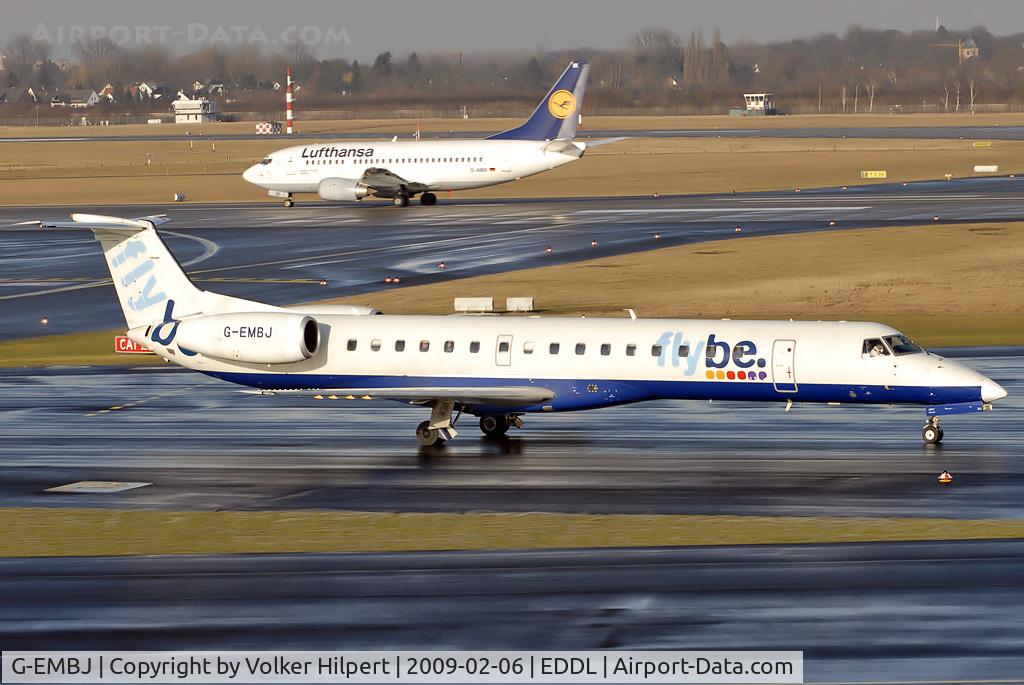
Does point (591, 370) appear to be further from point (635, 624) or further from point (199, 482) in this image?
point (635, 624)

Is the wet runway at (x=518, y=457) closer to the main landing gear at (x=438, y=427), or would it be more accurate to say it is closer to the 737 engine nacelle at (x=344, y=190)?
the main landing gear at (x=438, y=427)

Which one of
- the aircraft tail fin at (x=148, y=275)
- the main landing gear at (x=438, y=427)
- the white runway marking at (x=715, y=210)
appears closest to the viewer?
the main landing gear at (x=438, y=427)

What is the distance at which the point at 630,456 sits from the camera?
32469 mm

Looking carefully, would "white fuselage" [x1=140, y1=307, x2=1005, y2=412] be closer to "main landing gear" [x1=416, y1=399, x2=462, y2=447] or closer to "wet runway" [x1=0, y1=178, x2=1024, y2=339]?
"main landing gear" [x1=416, y1=399, x2=462, y2=447]

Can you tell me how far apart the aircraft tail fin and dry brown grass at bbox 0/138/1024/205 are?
7106 centimetres

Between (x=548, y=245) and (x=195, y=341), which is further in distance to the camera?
(x=548, y=245)

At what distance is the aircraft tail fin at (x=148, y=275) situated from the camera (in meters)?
36.0

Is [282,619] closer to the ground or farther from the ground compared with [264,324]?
closer to the ground

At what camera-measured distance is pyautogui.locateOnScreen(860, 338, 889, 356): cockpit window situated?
32250 mm

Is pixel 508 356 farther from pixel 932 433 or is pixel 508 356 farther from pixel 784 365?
pixel 932 433

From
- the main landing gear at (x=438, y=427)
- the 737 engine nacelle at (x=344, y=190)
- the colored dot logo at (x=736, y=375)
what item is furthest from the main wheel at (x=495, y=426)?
the 737 engine nacelle at (x=344, y=190)

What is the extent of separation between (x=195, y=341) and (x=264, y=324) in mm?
1669

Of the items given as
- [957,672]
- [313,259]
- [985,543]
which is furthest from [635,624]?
[313,259]
